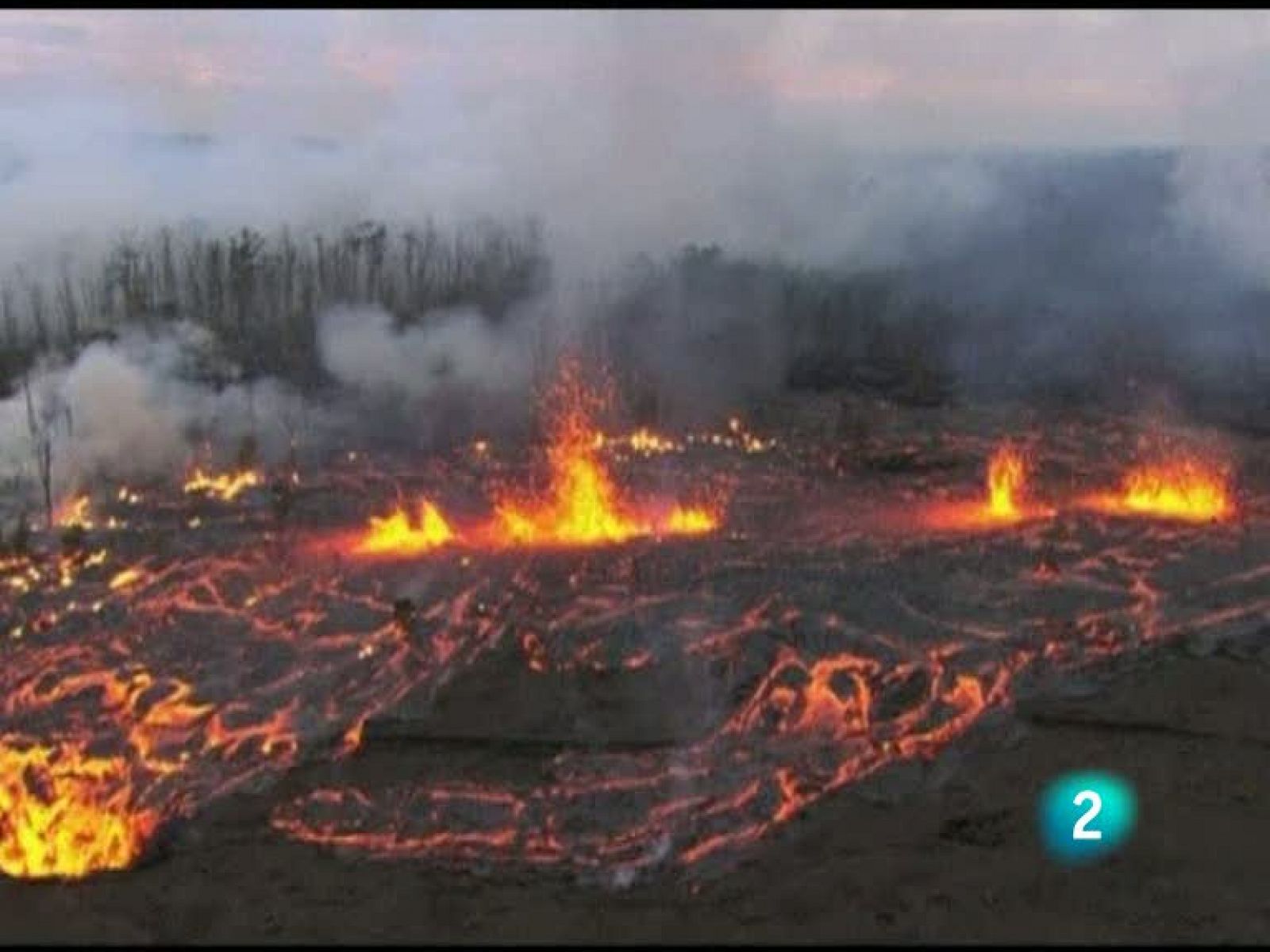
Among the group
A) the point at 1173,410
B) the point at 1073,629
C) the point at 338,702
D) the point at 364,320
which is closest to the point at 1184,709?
the point at 1073,629

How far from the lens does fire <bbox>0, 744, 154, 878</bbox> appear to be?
17078 millimetres

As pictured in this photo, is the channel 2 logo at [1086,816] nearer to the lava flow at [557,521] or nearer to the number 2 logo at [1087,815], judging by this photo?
the number 2 logo at [1087,815]

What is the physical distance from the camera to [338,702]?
21.0 metres

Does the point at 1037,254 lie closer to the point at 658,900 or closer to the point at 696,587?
the point at 696,587

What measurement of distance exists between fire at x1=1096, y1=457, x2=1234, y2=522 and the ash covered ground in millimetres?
564

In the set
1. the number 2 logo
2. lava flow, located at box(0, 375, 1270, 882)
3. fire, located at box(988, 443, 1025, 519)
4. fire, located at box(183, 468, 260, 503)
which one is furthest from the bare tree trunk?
the number 2 logo

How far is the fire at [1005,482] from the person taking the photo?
3062cm

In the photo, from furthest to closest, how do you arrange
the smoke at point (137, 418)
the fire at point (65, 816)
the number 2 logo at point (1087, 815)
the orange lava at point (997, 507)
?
the smoke at point (137, 418), the orange lava at point (997, 507), the fire at point (65, 816), the number 2 logo at point (1087, 815)

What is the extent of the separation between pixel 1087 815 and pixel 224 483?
25.6 metres

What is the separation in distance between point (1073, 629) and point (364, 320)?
142 ft

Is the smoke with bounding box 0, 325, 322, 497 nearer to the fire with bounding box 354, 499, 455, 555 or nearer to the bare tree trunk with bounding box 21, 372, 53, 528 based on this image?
the bare tree trunk with bounding box 21, 372, 53, 528

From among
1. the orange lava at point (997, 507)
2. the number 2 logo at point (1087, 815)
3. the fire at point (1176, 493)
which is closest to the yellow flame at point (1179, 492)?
the fire at point (1176, 493)

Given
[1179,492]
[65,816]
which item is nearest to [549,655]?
[65,816]

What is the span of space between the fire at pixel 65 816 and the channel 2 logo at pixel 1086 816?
1026 centimetres
